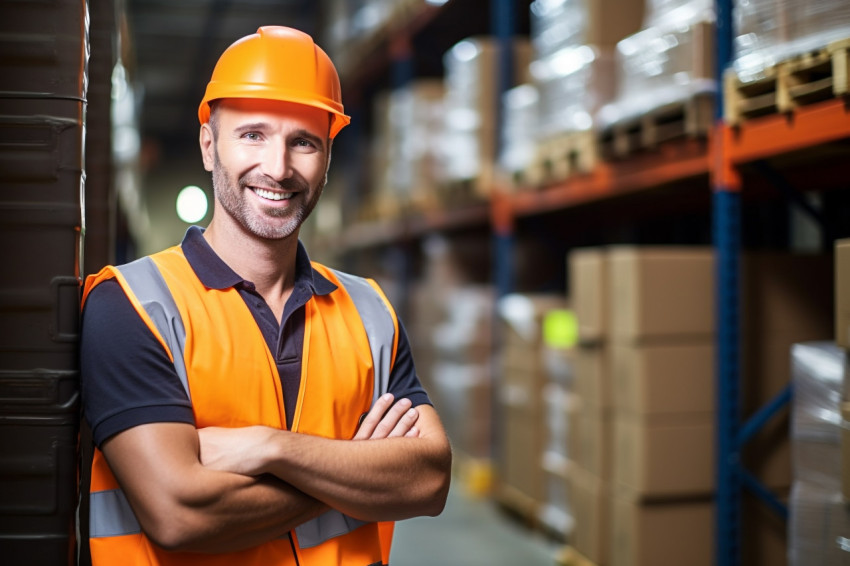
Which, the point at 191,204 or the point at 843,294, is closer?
the point at 843,294

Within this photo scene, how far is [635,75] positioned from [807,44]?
1344 mm

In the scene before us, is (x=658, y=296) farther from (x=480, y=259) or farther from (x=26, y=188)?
(x=480, y=259)

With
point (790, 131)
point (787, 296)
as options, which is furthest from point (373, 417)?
point (787, 296)

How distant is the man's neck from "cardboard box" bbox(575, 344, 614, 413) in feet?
9.89

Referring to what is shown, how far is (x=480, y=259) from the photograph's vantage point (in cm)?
899

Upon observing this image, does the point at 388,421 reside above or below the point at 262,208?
below

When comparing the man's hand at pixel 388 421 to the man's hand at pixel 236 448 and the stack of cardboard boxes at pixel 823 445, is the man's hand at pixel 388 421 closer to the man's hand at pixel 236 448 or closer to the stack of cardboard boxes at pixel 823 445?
the man's hand at pixel 236 448

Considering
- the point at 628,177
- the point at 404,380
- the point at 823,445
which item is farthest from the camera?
the point at 628,177

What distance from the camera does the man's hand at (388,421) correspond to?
2.35 meters

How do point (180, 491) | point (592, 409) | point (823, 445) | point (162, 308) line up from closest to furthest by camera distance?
point (180, 491) < point (162, 308) < point (823, 445) < point (592, 409)

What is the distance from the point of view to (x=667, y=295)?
15.2 feet

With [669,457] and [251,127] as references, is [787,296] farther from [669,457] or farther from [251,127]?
[251,127]

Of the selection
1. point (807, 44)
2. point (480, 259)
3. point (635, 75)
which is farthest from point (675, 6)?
point (480, 259)

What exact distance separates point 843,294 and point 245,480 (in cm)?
249
